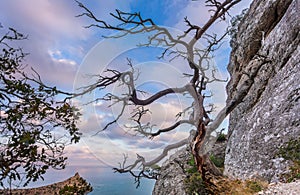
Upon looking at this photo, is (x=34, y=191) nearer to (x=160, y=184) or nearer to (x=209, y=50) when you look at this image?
(x=160, y=184)

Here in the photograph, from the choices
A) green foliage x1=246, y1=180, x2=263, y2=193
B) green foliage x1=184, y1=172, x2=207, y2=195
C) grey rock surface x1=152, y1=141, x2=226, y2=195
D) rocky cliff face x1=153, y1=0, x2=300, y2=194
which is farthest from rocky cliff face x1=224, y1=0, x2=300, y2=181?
grey rock surface x1=152, y1=141, x2=226, y2=195

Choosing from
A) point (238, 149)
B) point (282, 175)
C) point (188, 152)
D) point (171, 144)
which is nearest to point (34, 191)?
point (282, 175)

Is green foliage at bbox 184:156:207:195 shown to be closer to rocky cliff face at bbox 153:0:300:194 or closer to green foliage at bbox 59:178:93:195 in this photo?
rocky cliff face at bbox 153:0:300:194

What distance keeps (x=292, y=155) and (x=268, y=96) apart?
2.39 metres

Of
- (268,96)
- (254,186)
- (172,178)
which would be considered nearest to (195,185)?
(172,178)

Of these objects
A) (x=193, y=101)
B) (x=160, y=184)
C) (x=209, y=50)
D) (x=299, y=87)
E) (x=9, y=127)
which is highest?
(x=209, y=50)

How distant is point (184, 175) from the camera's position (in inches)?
334

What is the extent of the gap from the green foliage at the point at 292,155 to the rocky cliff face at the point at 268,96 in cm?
14

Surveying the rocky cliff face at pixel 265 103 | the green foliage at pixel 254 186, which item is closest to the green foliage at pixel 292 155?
the rocky cliff face at pixel 265 103

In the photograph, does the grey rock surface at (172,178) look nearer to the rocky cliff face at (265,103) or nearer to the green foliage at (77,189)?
the rocky cliff face at (265,103)

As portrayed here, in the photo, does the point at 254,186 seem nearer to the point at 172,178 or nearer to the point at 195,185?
the point at 195,185

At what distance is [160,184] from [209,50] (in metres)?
5.37

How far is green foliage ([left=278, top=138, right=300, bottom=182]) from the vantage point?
18.2 ft

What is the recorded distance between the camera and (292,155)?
235 inches
